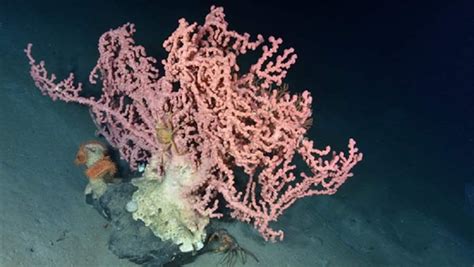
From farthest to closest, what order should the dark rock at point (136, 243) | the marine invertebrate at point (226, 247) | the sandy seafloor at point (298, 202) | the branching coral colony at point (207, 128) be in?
the marine invertebrate at point (226, 247)
the sandy seafloor at point (298, 202)
the dark rock at point (136, 243)
the branching coral colony at point (207, 128)

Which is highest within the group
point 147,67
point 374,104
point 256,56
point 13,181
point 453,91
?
point 453,91

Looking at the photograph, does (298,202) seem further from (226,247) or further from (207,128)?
(207,128)

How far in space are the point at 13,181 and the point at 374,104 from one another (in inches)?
289

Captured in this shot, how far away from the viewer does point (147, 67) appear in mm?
3723

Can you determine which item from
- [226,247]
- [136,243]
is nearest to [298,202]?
[226,247]

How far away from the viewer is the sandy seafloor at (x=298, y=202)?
390cm

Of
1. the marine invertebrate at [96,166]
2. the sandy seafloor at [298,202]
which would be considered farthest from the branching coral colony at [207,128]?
the sandy seafloor at [298,202]

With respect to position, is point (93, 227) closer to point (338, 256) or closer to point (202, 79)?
point (202, 79)

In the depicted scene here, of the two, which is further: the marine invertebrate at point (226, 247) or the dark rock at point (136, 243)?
the marine invertebrate at point (226, 247)

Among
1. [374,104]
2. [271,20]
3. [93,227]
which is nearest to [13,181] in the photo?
[93,227]

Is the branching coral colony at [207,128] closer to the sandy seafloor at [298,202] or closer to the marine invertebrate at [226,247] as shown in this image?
the marine invertebrate at [226,247]

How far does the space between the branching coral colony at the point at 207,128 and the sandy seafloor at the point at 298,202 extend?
735mm

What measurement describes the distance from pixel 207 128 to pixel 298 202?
8.62 ft

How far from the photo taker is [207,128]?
323 centimetres
